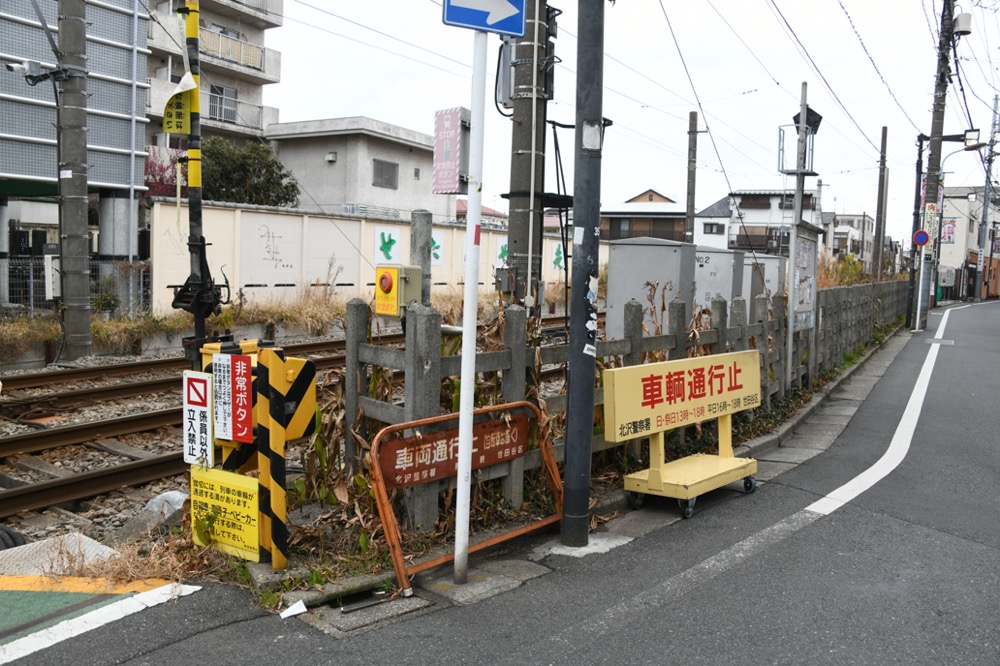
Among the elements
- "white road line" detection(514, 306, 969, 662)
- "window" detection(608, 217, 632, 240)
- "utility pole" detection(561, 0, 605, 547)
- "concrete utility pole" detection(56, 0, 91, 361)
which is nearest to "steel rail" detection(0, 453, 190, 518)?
"utility pole" detection(561, 0, 605, 547)

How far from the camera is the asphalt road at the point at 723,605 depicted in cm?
407

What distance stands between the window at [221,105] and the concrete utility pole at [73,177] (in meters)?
20.9

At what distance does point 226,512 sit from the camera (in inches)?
199

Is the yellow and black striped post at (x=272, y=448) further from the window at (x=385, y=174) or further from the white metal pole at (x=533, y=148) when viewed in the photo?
the window at (x=385, y=174)

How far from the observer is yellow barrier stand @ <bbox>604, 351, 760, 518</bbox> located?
20.7ft

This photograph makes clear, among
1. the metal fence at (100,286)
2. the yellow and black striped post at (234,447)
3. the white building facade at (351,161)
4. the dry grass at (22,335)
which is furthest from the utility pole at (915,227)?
the yellow and black striped post at (234,447)

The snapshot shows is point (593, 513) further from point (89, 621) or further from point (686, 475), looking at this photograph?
point (89, 621)

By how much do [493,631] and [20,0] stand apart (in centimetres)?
1617

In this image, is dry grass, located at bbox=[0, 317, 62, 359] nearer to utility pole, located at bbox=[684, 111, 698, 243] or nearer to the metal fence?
the metal fence

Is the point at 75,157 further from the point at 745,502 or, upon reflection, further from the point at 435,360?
the point at 745,502

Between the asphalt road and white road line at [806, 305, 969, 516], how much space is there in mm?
49

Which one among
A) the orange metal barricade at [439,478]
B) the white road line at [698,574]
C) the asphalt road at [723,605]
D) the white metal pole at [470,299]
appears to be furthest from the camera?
the orange metal barricade at [439,478]

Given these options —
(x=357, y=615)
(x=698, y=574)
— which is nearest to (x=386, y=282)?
(x=357, y=615)

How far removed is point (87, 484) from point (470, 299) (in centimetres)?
449
